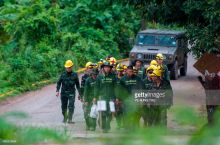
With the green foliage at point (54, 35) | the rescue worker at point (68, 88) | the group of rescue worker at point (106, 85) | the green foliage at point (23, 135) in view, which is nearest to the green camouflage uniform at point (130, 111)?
the green foliage at point (23, 135)

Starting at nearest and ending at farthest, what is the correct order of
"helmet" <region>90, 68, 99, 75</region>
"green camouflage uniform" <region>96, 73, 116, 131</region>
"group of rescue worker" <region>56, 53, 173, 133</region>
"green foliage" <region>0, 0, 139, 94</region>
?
"group of rescue worker" <region>56, 53, 173, 133</region>, "green camouflage uniform" <region>96, 73, 116, 131</region>, "helmet" <region>90, 68, 99, 75</region>, "green foliage" <region>0, 0, 139, 94</region>

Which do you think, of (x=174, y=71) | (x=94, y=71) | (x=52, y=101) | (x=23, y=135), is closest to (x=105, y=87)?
(x=94, y=71)

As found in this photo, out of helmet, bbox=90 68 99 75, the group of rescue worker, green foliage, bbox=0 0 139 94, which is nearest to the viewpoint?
the group of rescue worker

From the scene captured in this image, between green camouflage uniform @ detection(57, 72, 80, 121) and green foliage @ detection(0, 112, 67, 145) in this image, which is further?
green camouflage uniform @ detection(57, 72, 80, 121)

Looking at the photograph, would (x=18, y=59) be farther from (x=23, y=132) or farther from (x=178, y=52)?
(x=23, y=132)

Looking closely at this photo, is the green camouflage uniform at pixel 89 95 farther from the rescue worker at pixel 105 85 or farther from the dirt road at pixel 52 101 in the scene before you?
the dirt road at pixel 52 101

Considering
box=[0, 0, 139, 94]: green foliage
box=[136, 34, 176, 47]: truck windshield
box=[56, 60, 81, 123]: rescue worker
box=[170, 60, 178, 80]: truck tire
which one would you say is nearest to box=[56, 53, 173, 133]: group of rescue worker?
box=[56, 60, 81, 123]: rescue worker

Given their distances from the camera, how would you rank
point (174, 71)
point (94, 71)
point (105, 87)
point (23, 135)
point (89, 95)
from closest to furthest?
point (23, 135), point (105, 87), point (89, 95), point (94, 71), point (174, 71)

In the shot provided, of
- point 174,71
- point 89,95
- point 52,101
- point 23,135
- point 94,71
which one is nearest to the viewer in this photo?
point 23,135

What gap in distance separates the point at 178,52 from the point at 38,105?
7.69 meters

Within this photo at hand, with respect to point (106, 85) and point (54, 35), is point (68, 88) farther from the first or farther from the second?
point (54, 35)

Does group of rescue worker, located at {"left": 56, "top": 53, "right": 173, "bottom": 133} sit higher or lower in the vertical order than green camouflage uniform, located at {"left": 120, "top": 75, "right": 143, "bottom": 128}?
lower

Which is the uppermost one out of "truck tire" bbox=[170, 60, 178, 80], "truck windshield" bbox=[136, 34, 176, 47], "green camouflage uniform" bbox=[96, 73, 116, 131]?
"green camouflage uniform" bbox=[96, 73, 116, 131]

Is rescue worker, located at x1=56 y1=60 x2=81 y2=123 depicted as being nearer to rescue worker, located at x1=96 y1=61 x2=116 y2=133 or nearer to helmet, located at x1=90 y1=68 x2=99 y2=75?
helmet, located at x1=90 y1=68 x2=99 y2=75
